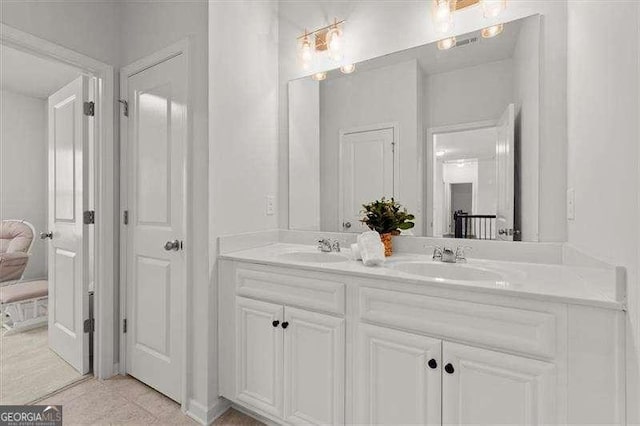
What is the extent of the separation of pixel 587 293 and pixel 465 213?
2.44ft

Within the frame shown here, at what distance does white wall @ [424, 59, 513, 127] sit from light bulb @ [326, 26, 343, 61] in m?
0.60

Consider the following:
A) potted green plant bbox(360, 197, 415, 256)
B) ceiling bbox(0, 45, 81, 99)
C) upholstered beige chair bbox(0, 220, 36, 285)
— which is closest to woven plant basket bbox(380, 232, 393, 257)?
potted green plant bbox(360, 197, 415, 256)

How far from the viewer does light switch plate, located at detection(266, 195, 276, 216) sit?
2.07 meters

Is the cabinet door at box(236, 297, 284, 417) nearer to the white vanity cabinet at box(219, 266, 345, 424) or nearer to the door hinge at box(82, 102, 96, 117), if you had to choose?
the white vanity cabinet at box(219, 266, 345, 424)

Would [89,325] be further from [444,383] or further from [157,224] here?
[444,383]

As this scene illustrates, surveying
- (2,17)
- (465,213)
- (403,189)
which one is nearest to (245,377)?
(403,189)

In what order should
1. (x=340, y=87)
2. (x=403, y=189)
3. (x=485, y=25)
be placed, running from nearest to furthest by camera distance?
(x=485, y=25), (x=403, y=189), (x=340, y=87)

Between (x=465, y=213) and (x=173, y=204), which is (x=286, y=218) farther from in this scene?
(x=465, y=213)

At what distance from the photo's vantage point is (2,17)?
153cm

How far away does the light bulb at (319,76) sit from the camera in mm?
1996

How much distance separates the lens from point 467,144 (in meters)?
1.63

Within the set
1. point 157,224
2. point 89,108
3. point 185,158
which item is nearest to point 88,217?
point 157,224

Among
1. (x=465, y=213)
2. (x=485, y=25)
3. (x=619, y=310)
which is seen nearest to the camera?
(x=619, y=310)

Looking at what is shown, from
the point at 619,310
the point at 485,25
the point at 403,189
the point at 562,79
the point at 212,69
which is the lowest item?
the point at 619,310
